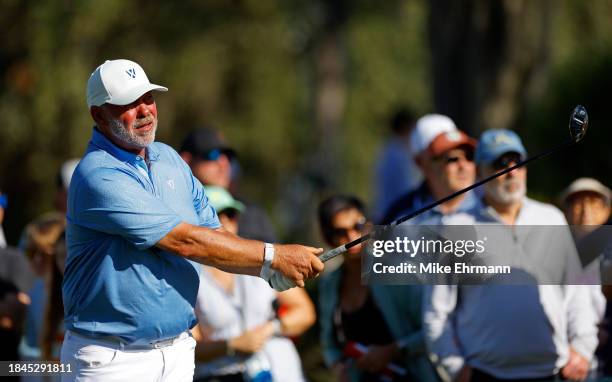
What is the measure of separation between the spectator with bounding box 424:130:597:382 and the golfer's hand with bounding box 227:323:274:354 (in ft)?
3.28

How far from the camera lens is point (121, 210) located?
18.2 feet

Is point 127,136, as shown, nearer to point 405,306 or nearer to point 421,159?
point 405,306

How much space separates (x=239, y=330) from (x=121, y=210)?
2.03 m

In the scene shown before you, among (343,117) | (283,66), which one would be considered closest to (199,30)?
(283,66)

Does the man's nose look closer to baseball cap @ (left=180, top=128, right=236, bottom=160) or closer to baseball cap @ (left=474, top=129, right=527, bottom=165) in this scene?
baseball cap @ (left=474, top=129, right=527, bottom=165)

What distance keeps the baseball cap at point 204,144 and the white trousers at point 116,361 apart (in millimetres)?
2932

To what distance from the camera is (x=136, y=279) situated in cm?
564

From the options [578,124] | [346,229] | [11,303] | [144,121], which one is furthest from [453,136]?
[11,303]

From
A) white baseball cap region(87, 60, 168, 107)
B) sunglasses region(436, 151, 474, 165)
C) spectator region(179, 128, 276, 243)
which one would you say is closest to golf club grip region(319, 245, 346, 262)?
white baseball cap region(87, 60, 168, 107)

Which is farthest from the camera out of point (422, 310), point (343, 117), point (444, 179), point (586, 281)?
point (343, 117)

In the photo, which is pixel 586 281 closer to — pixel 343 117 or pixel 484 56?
pixel 484 56

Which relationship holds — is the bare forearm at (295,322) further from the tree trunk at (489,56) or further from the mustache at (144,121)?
the tree trunk at (489,56)

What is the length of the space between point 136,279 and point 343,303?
2.12 m

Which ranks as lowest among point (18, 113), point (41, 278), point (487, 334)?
point (487, 334)
